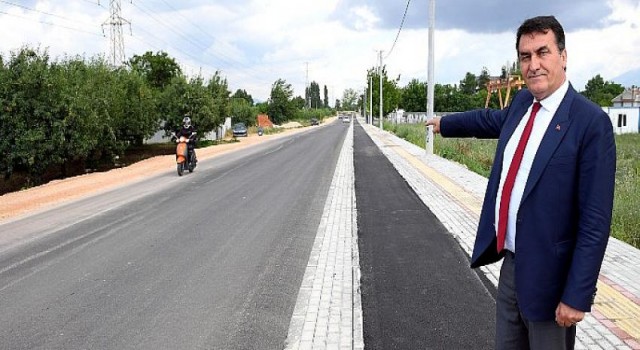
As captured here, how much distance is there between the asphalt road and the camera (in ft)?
14.4

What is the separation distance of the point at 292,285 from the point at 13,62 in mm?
15388

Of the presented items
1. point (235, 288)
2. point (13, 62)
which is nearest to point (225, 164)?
point (13, 62)

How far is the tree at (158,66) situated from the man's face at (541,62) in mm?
41085

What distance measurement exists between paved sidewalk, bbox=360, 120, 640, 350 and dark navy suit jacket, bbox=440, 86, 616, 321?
213cm

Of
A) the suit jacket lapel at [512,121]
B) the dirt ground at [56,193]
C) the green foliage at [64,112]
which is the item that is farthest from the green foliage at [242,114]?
the suit jacket lapel at [512,121]

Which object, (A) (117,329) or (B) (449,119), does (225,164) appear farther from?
(B) (449,119)

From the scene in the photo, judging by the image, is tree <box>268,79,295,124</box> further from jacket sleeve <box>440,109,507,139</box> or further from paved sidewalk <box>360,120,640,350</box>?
jacket sleeve <box>440,109,507,139</box>

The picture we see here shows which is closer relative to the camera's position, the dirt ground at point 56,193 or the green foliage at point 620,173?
the green foliage at point 620,173

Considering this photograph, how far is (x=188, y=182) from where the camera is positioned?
14570mm

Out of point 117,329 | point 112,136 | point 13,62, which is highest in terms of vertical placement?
point 13,62

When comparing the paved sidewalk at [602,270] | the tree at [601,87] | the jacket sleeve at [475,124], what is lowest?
the paved sidewalk at [602,270]

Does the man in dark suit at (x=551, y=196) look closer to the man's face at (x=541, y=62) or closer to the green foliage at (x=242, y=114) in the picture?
the man's face at (x=541, y=62)

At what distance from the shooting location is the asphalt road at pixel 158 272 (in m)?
4.39

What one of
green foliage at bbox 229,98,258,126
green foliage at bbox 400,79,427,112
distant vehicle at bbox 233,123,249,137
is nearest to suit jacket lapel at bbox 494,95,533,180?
distant vehicle at bbox 233,123,249,137
